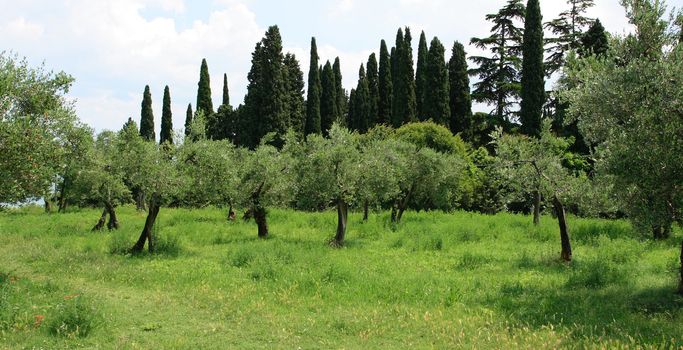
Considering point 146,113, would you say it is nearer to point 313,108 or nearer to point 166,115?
point 166,115

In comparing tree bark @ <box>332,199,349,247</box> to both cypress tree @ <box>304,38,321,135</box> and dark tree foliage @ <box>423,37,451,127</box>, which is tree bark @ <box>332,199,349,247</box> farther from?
cypress tree @ <box>304,38,321,135</box>

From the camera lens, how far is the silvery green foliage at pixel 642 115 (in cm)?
1152

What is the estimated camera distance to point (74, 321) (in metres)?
11.3

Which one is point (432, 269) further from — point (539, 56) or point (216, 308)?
point (539, 56)

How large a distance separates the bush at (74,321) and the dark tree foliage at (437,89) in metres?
45.0

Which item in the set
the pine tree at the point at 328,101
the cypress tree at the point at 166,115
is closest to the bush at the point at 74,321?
the pine tree at the point at 328,101

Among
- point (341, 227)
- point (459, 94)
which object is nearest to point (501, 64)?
point (459, 94)

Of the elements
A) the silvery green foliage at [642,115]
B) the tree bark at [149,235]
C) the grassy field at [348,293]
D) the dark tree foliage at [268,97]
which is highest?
the dark tree foliage at [268,97]

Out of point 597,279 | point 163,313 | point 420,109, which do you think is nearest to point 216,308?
point 163,313

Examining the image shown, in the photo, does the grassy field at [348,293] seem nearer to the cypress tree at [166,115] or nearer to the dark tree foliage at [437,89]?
the dark tree foliage at [437,89]

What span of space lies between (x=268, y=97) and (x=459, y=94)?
2187 cm

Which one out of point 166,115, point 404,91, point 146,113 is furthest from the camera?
point 166,115

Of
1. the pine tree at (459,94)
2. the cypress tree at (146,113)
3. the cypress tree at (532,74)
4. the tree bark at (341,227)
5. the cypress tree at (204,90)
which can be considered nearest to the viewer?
the tree bark at (341,227)

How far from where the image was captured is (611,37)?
13.4 metres
